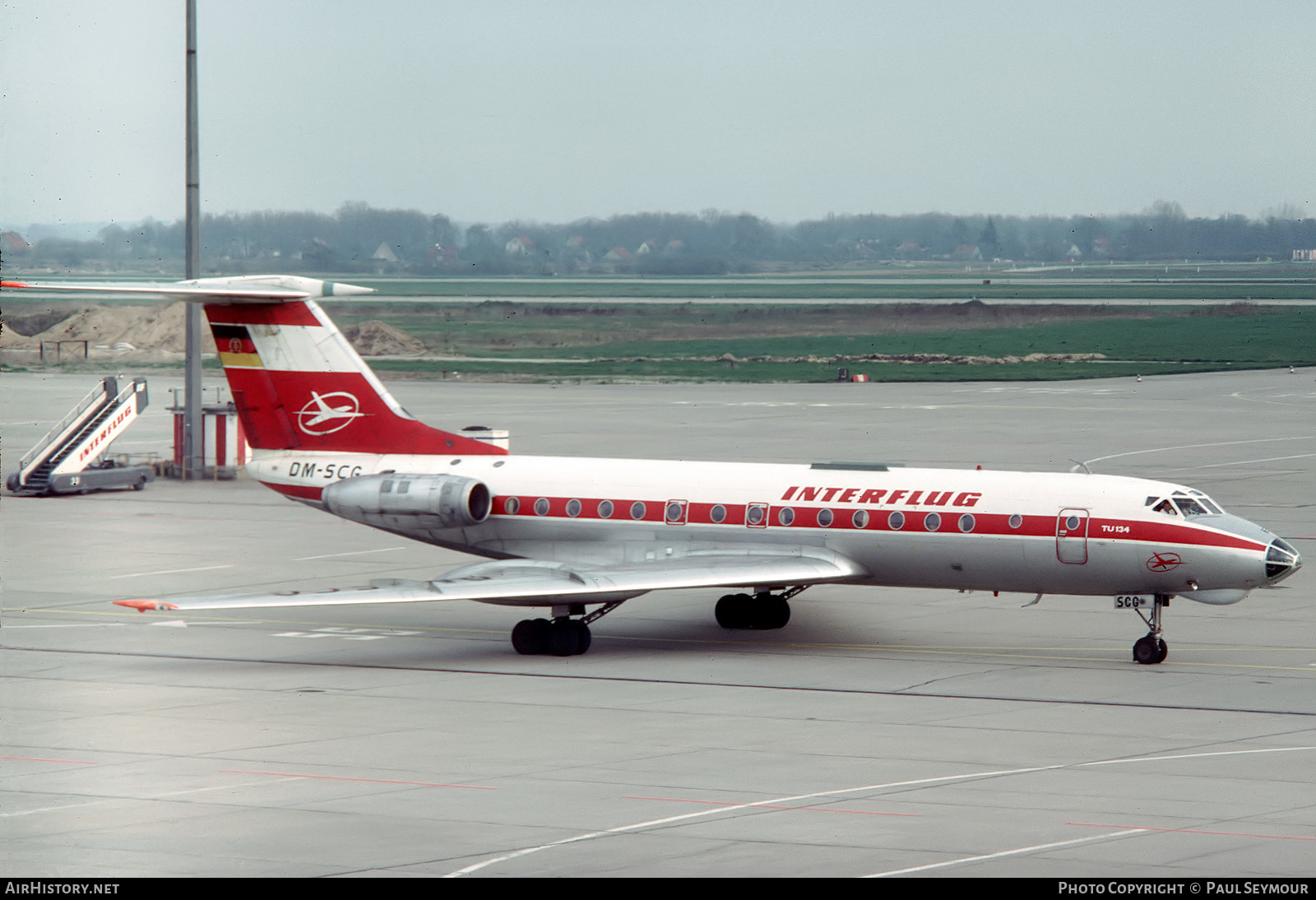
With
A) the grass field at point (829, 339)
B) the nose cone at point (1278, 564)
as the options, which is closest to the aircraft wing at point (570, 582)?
the nose cone at point (1278, 564)

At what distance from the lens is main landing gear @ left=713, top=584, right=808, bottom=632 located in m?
30.9

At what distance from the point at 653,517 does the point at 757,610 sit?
8.19 feet

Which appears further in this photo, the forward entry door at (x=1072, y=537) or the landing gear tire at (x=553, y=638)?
the landing gear tire at (x=553, y=638)

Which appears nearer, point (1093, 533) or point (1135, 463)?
point (1093, 533)

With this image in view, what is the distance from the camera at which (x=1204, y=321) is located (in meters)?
147

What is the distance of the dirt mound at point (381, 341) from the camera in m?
118

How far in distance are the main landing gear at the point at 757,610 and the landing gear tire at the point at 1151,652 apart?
5772mm

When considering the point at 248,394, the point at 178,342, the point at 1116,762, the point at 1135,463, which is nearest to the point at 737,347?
the point at 178,342

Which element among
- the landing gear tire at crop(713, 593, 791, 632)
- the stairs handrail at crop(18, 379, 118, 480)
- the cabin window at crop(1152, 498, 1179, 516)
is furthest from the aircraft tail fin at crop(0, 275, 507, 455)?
the stairs handrail at crop(18, 379, 118, 480)

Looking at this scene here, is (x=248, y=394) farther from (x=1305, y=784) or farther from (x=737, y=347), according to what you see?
(x=737, y=347)

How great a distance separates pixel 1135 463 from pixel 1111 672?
101 ft

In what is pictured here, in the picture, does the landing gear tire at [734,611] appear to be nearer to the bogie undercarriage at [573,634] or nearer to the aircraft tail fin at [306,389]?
the bogie undercarriage at [573,634]

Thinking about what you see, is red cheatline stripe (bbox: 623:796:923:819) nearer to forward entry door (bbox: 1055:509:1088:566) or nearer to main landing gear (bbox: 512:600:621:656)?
main landing gear (bbox: 512:600:621:656)

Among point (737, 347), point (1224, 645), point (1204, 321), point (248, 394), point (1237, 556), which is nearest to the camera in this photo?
point (1237, 556)
